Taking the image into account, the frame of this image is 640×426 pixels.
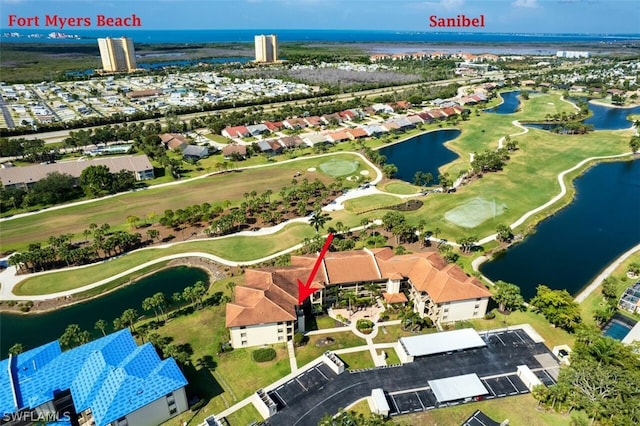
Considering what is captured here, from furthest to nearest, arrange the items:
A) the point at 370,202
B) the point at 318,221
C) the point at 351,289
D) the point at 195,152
Answer: the point at 195,152, the point at 370,202, the point at 318,221, the point at 351,289

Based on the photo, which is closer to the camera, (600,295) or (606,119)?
(600,295)

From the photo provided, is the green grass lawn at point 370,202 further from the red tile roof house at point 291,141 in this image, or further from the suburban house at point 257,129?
the suburban house at point 257,129

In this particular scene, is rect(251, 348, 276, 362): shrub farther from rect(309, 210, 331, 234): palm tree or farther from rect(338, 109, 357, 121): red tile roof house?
rect(338, 109, 357, 121): red tile roof house

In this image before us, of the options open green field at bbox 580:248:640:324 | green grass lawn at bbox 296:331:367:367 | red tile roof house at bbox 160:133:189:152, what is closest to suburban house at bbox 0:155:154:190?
red tile roof house at bbox 160:133:189:152

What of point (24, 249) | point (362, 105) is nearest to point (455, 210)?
point (24, 249)

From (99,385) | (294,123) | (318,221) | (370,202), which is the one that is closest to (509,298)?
(318,221)

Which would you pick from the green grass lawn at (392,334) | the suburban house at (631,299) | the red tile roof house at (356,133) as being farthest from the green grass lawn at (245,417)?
the red tile roof house at (356,133)

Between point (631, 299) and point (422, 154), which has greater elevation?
point (422, 154)

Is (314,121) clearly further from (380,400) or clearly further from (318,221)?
(380,400)
